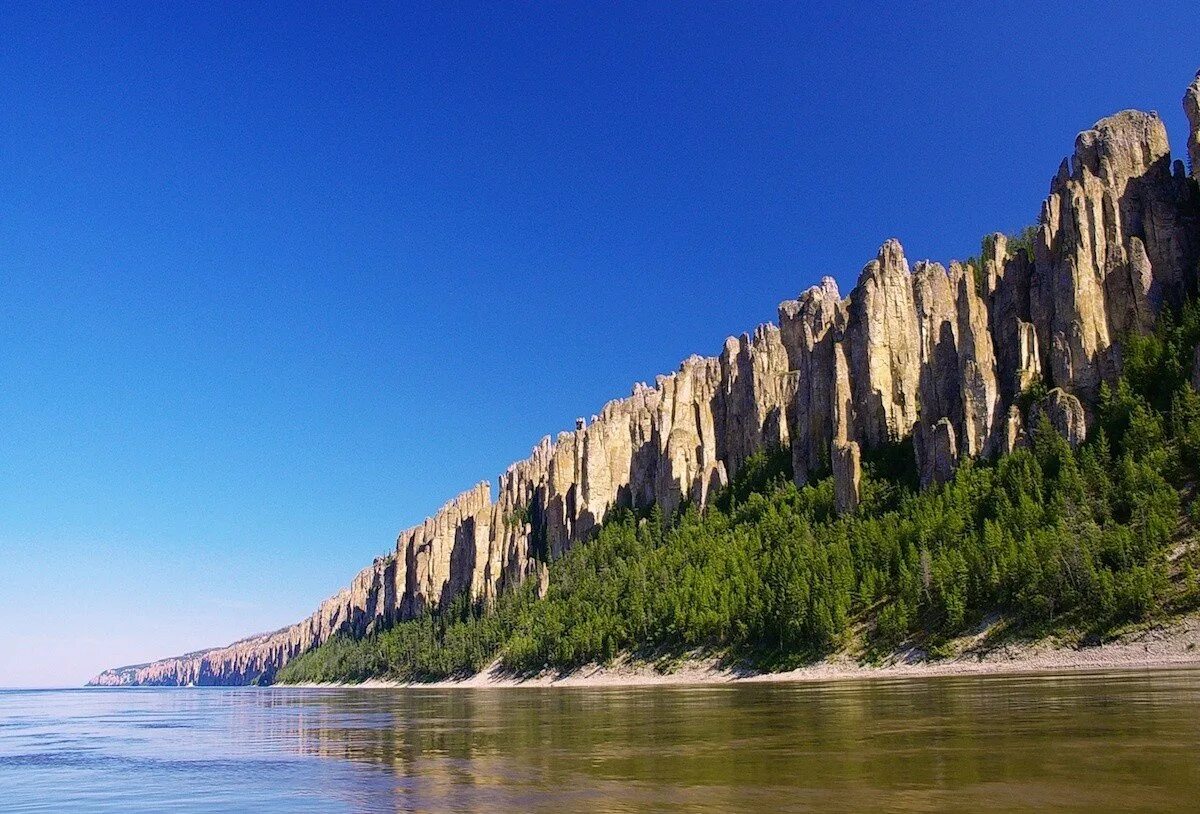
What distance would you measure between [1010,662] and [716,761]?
5374cm

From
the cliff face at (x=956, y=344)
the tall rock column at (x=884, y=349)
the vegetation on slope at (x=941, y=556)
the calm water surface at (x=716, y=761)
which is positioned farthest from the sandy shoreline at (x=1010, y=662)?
the tall rock column at (x=884, y=349)

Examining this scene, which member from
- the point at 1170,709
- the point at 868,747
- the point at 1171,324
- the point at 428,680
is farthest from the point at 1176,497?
the point at 428,680

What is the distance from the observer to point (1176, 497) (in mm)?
76500

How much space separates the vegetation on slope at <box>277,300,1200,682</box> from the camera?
72.5 m

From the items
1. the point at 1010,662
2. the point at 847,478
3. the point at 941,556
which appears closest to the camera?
the point at 1010,662

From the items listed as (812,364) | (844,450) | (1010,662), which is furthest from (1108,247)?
(1010,662)

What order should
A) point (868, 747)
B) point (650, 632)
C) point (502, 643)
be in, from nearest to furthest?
point (868, 747) → point (650, 632) → point (502, 643)

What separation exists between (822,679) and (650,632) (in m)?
36.6

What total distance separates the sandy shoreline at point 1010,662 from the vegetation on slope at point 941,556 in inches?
92.1

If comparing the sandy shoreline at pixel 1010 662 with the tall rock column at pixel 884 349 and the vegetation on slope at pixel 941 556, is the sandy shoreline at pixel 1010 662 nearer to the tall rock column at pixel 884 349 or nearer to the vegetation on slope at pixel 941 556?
the vegetation on slope at pixel 941 556

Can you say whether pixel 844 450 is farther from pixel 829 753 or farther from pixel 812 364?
pixel 829 753

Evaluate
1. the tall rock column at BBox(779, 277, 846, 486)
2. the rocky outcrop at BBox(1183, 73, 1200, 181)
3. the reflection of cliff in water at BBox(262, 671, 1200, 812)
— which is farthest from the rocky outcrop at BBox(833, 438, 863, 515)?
the reflection of cliff in water at BBox(262, 671, 1200, 812)

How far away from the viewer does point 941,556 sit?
8506 cm

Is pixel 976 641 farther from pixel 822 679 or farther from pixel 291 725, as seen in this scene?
pixel 291 725
